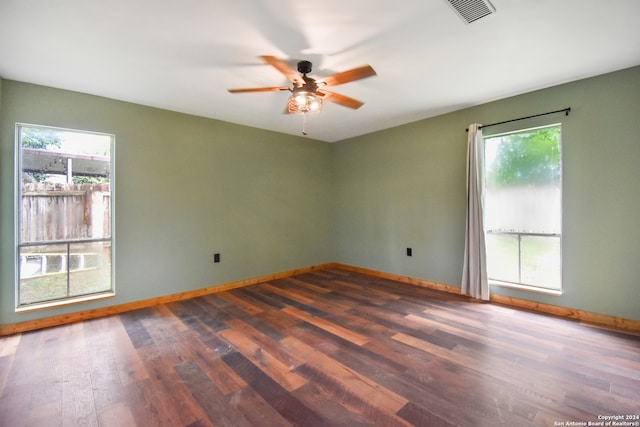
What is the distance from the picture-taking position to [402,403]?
1.67 m

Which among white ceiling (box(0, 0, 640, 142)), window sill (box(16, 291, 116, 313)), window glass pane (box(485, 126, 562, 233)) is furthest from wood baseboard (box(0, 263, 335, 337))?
window glass pane (box(485, 126, 562, 233))

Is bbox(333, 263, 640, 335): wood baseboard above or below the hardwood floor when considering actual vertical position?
above

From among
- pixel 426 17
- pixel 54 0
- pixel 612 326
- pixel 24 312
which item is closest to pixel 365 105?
pixel 426 17

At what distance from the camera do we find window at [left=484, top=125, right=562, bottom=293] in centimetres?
307

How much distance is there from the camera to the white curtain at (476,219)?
3.41 meters

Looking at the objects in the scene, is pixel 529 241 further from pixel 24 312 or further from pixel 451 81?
pixel 24 312

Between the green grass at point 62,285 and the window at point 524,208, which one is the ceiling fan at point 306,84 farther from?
the green grass at point 62,285

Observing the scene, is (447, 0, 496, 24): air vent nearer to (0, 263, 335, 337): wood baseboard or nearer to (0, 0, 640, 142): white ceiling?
(0, 0, 640, 142): white ceiling

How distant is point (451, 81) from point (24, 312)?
16.3 ft

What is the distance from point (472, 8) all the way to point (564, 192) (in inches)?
91.3

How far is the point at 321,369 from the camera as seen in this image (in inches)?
80.0

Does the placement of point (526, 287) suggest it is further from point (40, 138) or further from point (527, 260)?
point (40, 138)

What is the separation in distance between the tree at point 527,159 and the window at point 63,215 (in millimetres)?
4766

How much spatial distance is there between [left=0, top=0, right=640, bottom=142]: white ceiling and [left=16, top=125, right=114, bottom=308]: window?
629 mm
